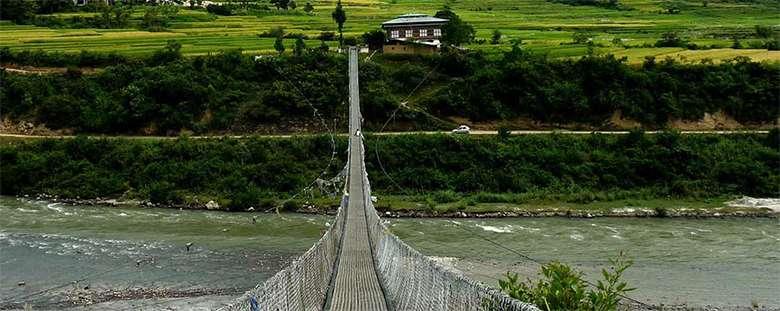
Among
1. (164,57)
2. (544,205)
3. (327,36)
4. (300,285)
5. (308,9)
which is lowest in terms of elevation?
(544,205)

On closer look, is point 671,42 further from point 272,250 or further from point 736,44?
point 272,250

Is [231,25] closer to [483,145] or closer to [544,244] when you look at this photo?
[483,145]

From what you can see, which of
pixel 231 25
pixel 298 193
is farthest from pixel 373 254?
pixel 231 25

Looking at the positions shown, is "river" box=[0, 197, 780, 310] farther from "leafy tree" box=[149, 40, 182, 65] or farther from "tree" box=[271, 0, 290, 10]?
"tree" box=[271, 0, 290, 10]

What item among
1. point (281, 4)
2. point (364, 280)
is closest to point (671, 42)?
point (281, 4)

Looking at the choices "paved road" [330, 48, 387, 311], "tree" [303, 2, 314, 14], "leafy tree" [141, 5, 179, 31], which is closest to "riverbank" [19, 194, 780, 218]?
"paved road" [330, 48, 387, 311]
